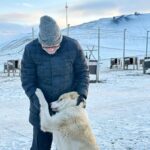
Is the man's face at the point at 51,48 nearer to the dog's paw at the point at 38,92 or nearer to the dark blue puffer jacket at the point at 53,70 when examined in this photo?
the dark blue puffer jacket at the point at 53,70

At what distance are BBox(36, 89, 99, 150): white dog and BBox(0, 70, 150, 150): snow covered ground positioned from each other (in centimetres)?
250

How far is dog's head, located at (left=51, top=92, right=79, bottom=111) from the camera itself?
4.68 m

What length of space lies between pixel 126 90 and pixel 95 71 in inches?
135

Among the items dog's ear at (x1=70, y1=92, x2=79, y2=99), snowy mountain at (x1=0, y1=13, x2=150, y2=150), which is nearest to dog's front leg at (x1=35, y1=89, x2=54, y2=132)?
dog's ear at (x1=70, y1=92, x2=79, y2=99)

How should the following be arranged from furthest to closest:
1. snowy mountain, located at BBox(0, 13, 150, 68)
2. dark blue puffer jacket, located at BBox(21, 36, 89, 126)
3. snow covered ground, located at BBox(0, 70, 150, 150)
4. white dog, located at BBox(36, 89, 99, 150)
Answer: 1. snowy mountain, located at BBox(0, 13, 150, 68)
2. snow covered ground, located at BBox(0, 70, 150, 150)
3. dark blue puffer jacket, located at BBox(21, 36, 89, 126)
4. white dog, located at BBox(36, 89, 99, 150)

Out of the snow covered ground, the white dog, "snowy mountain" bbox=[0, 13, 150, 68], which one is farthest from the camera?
"snowy mountain" bbox=[0, 13, 150, 68]

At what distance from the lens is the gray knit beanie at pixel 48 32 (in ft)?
15.4

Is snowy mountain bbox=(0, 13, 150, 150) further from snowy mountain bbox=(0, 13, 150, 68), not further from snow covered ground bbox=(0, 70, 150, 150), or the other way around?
snowy mountain bbox=(0, 13, 150, 68)

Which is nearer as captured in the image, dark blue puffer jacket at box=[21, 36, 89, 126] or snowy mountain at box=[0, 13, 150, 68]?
dark blue puffer jacket at box=[21, 36, 89, 126]

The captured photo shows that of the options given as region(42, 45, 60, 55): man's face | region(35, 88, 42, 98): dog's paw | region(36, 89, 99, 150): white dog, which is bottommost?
region(36, 89, 99, 150): white dog

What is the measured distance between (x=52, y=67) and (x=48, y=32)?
1.14ft

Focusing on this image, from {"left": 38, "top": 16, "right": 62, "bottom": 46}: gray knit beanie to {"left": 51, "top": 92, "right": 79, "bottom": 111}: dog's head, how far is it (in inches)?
19.9

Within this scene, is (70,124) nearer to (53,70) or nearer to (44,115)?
(44,115)

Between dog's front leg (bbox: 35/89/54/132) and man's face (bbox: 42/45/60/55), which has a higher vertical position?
man's face (bbox: 42/45/60/55)
